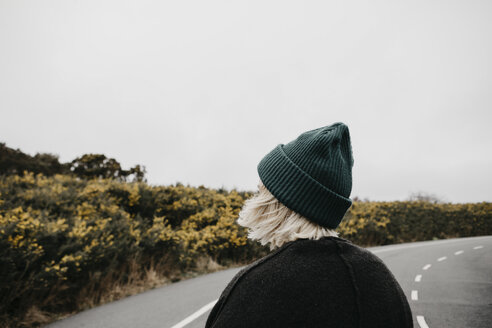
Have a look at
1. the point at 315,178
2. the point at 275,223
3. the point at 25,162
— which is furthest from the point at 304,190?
the point at 25,162

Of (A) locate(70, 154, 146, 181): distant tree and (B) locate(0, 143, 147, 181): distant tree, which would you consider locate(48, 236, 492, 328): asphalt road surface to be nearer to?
(B) locate(0, 143, 147, 181): distant tree

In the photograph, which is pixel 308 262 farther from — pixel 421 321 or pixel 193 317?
pixel 421 321

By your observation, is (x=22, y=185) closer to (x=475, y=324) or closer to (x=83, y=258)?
(x=83, y=258)

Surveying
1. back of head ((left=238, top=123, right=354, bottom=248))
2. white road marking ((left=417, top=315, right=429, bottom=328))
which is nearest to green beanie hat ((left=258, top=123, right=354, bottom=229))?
back of head ((left=238, top=123, right=354, bottom=248))

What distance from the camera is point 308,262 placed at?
1.12 m

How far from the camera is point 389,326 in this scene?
113cm

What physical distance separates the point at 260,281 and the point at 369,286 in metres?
0.42

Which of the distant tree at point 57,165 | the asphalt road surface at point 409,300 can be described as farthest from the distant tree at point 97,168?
the asphalt road surface at point 409,300

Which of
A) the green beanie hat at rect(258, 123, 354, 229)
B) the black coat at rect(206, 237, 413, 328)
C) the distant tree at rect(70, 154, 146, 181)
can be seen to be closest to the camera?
the black coat at rect(206, 237, 413, 328)

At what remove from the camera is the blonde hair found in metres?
1.30

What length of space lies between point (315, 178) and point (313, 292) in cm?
47

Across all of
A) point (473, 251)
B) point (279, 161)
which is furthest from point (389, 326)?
point (473, 251)

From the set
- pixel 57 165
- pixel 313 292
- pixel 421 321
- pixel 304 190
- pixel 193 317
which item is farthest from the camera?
pixel 57 165

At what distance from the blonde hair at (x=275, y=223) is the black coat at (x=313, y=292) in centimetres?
9
